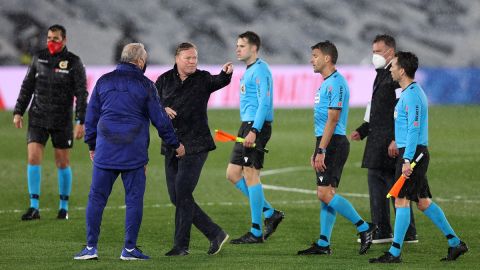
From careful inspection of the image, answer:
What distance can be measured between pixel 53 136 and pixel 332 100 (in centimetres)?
410

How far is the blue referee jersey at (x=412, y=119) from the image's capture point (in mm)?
8641

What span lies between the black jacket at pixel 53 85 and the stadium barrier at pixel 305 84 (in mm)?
19784

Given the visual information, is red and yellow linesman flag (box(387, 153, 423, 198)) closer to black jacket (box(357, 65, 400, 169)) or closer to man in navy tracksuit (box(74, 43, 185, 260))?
black jacket (box(357, 65, 400, 169))

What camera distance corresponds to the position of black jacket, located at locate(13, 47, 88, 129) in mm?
11930

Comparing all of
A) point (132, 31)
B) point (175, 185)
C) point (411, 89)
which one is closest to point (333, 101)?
point (411, 89)

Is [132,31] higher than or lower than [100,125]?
higher

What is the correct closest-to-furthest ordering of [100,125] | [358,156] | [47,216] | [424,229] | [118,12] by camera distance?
[100,125] → [424,229] → [47,216] → [358,156] → [118,12]

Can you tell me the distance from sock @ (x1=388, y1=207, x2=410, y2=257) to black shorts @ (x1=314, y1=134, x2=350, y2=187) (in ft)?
2.89

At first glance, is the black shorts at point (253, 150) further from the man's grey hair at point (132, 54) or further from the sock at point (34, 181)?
the sock at point (34, 181)

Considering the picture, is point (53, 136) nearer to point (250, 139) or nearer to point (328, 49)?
point (250, 139)

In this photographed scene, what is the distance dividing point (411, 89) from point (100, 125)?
2657mm

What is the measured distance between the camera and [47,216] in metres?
12.0

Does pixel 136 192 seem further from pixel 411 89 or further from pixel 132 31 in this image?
pixel 132 31

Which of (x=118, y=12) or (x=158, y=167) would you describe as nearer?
(x=158, y=167)
